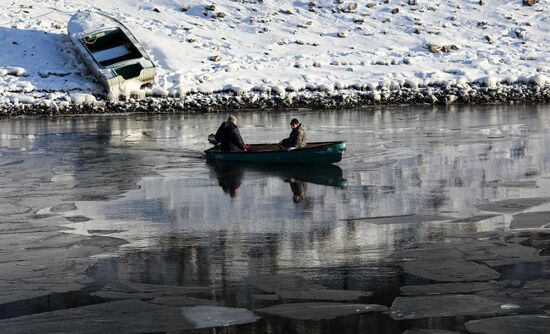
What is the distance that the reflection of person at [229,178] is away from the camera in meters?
20.3

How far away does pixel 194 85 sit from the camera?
42.3 meters

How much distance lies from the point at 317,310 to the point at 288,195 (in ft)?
28.5

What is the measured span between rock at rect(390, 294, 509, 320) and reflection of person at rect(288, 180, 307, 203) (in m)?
7.65

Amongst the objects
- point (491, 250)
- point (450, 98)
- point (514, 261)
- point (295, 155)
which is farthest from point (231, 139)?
point (450, 98)

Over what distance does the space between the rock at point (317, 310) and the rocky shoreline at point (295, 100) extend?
29970mm

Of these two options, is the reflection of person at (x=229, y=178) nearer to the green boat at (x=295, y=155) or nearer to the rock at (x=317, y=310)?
the green boat at (x=295, y=155)

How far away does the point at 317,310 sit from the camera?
10734 mm

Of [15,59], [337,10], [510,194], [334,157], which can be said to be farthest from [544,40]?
[510,194]

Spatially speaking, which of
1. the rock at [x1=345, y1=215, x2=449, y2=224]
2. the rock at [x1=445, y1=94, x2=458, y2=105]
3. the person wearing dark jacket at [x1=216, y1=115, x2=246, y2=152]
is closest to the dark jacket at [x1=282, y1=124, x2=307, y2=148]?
the person wearing dark jacket at [x1=216, y1=115, x2=246, y2=152]

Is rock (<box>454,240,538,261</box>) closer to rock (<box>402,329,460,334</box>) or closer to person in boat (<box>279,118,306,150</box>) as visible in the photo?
rock (<box>402,329,460,334</box>)

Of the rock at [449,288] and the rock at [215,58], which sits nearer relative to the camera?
the rock at [449,288]

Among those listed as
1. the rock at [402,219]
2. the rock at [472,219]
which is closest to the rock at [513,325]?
the rock at [472,219]

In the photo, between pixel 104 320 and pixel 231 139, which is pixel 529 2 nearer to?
pixel 231 139

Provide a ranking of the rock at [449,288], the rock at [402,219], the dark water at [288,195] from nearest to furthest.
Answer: the rock at [449,288], the dark water at [288,195], the rock at [402,219]
